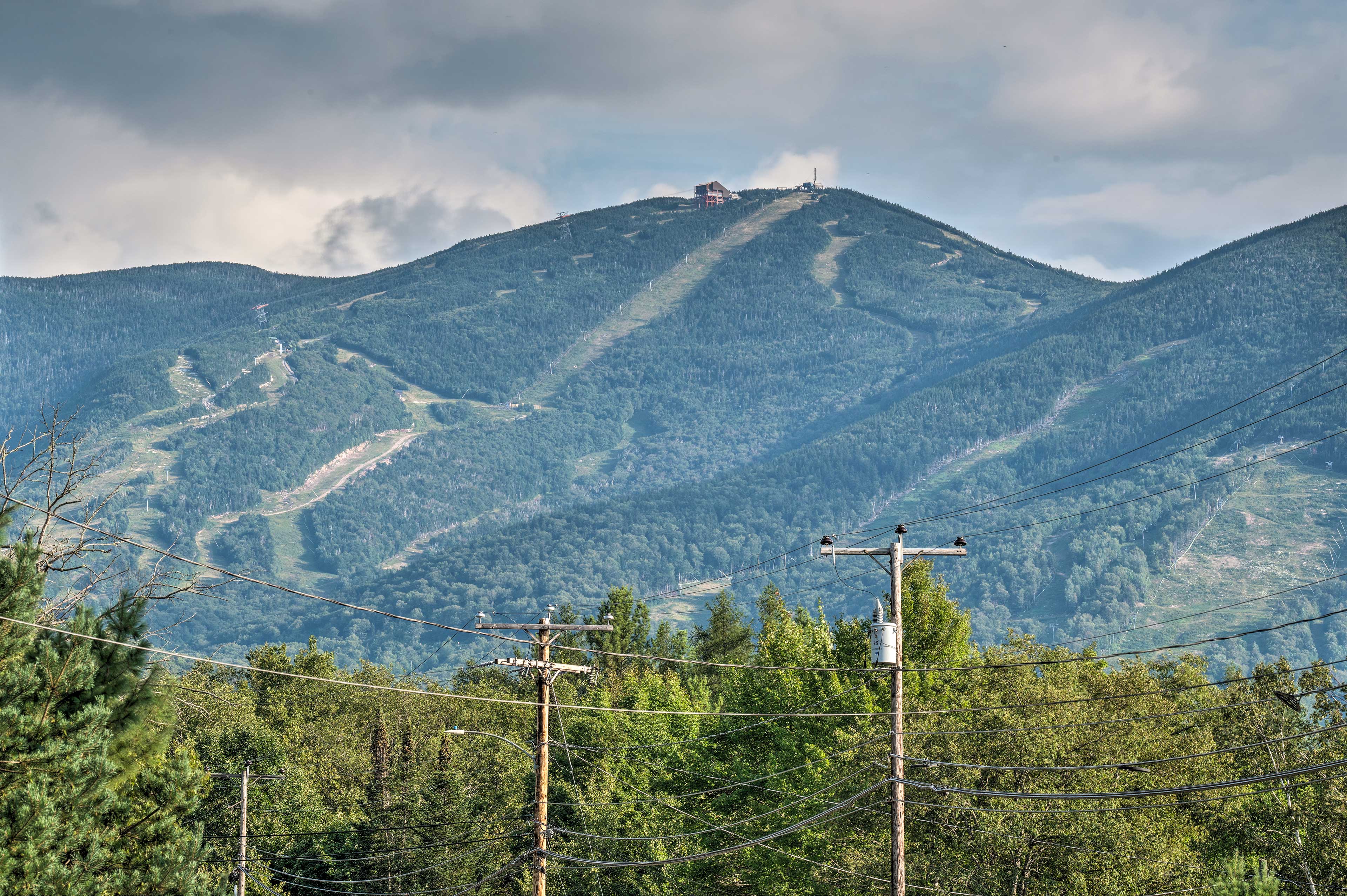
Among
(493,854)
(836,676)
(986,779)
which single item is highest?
(836,676)

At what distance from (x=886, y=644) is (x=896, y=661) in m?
0.45

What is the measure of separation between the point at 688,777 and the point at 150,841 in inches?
1390

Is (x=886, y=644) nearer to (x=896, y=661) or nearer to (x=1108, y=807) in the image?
(x=896, y=661)

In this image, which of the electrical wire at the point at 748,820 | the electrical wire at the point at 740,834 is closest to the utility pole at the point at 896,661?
the electrical wire at the point at 740,834

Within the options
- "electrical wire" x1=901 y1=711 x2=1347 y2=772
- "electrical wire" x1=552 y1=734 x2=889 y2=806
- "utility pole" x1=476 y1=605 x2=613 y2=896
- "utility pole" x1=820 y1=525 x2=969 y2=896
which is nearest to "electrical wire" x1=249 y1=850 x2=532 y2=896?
"electrical wire" x1=552 y1=734 x2=889 y2=806

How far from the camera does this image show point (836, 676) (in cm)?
5241

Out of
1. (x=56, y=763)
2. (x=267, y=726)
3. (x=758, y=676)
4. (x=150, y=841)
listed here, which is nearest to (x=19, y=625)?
(x=56, y=763)

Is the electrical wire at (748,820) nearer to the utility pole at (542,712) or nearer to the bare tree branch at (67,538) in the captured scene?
the utility pole at (542,712)

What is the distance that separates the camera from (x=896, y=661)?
28594 mm

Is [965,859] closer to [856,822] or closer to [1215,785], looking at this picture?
[856,822]

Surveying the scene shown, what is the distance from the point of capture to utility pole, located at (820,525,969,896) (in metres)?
27.7

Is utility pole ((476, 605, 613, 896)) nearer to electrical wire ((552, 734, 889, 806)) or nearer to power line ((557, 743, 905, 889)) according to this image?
power line ((557, 743, 905, 889))

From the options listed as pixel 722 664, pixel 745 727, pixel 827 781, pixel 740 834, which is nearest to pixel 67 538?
pixel 722 664

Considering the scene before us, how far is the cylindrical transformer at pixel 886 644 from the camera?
28391 mm
